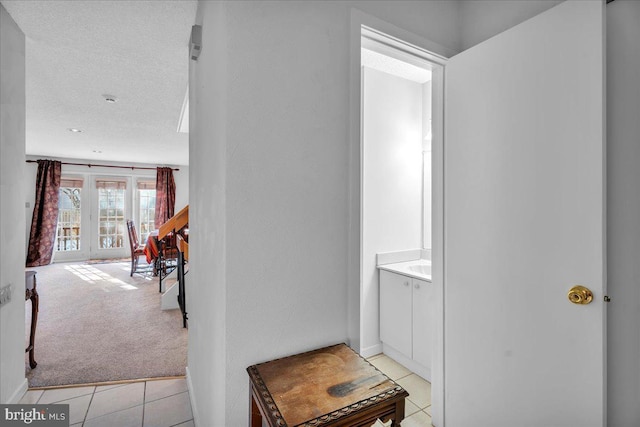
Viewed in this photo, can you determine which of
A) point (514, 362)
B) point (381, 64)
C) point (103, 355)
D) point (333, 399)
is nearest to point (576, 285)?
point (514, 362)

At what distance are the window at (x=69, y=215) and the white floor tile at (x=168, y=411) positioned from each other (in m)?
7.31

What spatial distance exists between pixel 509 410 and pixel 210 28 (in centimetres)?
215

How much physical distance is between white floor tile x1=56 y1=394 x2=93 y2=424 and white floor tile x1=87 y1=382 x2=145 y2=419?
32mm

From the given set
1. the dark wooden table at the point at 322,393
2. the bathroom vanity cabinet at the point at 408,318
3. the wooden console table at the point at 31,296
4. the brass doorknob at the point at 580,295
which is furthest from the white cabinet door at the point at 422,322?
the wooden console table at the point at 31,296

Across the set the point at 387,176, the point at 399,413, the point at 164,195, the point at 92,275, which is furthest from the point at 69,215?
the point at 399,413

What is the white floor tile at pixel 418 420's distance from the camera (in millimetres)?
1869

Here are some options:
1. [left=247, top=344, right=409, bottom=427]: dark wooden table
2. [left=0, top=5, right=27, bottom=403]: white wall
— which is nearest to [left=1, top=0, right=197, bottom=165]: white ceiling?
[left=0, top=5, right=27, bottom=403]: white wall

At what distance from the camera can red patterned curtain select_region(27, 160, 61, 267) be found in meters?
6.69

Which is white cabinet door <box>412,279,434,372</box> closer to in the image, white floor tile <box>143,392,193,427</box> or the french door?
white floor tile <box>143,392,193,427</box>

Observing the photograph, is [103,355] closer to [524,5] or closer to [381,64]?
[381,64]

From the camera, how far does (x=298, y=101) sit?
1194 mm

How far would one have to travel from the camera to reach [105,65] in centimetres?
248

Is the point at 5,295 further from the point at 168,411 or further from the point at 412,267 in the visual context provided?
the point at 412,267
